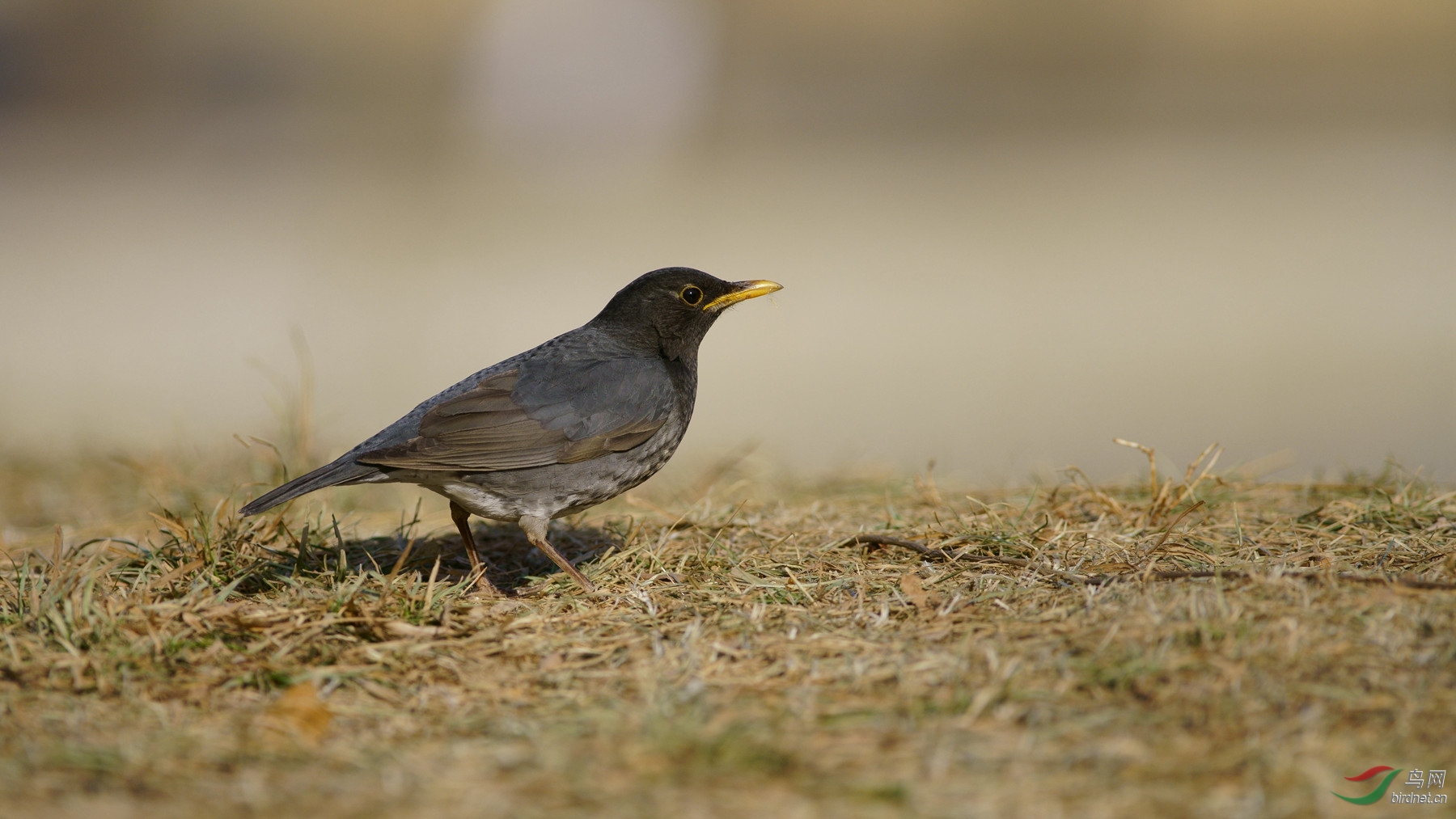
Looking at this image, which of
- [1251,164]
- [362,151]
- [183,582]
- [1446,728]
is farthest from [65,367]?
[1251,164]

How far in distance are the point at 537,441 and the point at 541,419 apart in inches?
4.0

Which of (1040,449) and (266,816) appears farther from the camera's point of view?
(1040,449)

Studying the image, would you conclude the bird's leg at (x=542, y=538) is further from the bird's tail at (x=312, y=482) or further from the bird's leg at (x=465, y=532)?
the bird's tail at (x=312, y=482)

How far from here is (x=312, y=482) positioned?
13.4 ft

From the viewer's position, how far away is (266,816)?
229cm

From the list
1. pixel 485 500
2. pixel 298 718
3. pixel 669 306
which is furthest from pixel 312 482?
pixel 669 306

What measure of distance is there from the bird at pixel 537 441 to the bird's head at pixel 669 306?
6.3 inches

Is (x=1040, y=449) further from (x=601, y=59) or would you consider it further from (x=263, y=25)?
(x=263, y=25)

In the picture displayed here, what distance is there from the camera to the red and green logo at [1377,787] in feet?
7.57

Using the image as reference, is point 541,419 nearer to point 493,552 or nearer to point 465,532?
point 465,532

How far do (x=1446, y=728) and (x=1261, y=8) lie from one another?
51.9 feet

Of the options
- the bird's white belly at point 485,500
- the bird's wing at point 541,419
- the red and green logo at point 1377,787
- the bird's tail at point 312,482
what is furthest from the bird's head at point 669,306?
the red and green logo at point 1377,787

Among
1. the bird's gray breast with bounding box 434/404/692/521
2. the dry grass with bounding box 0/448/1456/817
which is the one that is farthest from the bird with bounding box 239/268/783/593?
the dry grass with bounding box 0/448/1456/817

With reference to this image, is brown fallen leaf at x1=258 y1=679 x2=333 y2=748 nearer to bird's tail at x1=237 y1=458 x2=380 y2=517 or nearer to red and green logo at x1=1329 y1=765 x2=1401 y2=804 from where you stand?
bird's tail at x1=237 y1=458 x2=380 y2=517
